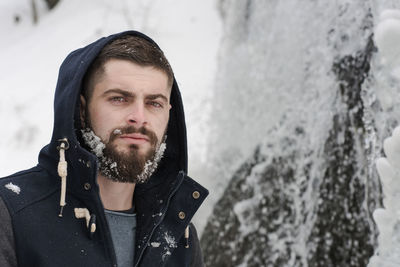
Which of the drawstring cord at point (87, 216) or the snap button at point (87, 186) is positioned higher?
the snap button at point (87, 186)

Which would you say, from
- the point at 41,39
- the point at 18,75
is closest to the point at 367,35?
the point at 18,75

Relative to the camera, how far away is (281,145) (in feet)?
18.4

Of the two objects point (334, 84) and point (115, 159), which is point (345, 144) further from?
point (115, 159)

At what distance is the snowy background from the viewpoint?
3391 millimetres

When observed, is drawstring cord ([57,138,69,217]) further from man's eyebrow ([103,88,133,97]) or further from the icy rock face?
the icy rock face

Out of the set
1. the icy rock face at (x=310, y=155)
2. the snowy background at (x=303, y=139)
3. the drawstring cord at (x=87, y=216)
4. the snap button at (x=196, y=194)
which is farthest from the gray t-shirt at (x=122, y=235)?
the icy rock face at (x=310, y=155)

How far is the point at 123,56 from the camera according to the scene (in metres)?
1.89

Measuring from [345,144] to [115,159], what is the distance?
3.21 metres

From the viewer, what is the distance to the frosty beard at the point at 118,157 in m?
1.83

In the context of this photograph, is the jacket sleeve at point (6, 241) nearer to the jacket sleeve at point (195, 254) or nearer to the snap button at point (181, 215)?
the snap button at point (181, 215)

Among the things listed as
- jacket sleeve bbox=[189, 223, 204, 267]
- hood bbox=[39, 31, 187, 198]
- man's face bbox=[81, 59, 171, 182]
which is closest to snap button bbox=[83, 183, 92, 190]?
hood bbox=[39, 31, 187, 198]

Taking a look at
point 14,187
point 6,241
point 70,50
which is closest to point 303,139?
point 14,187

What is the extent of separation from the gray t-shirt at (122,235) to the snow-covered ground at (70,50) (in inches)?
234

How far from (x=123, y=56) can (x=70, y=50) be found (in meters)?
12.6
